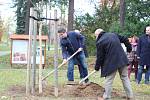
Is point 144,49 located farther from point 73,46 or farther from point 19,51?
point 19,51

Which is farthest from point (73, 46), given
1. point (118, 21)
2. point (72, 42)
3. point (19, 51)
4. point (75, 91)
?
point (118, 21)

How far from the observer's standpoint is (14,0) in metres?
44.7

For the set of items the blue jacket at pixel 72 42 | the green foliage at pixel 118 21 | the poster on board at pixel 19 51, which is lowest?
the poster on board at pixel 19 51

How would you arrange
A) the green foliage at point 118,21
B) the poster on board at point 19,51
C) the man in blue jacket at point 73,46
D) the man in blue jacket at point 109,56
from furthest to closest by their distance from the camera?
the green foliage at point 118,21
the poster on board at point 19,51
the man in blue jacket at point 73,46
the man in blue jacket at point 109,56

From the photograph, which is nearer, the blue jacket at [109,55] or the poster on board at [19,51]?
the blue jacket at [109,55]

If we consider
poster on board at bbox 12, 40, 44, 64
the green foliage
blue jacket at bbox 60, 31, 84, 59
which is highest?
the green foliage

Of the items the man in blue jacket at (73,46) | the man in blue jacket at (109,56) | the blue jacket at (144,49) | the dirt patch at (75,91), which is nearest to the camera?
the man in blue jacket at (109,56)

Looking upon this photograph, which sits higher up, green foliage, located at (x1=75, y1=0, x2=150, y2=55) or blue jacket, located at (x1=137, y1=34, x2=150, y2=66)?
green foliage, located at (x1=75, y1=0, x2=150, y2=55)

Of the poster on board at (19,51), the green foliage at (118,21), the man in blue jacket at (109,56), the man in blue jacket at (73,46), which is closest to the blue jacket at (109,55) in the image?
the man in blue jacket at (109,56)

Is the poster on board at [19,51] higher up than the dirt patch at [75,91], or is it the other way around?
the poster on board at [19,51]

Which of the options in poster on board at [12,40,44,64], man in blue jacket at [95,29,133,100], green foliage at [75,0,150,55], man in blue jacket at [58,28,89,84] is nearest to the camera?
man in blue jacket at [95,29,133,100]

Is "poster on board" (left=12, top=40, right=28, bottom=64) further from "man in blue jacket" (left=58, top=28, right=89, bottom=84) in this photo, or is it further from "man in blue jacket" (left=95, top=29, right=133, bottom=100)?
"man in blue jacket" (left=95, top=29, right=133, bottom=100)

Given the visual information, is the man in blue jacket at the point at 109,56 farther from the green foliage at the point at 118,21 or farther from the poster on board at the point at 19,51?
the green foliage at the point at 118,21

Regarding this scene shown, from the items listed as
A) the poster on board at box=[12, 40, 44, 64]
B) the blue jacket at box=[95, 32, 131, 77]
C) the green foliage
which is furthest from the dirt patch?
the green foliage
